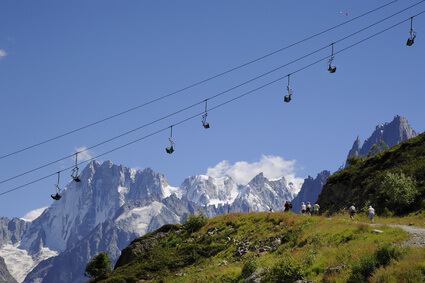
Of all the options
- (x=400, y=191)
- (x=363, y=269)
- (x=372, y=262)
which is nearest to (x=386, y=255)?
(x=372, y=262)

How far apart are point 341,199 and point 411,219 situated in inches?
915

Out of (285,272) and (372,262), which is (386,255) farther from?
(285,272)

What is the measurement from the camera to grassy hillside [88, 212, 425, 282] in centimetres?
2431

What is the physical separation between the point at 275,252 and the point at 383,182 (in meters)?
24.0

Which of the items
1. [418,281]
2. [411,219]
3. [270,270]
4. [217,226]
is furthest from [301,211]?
[418,281]

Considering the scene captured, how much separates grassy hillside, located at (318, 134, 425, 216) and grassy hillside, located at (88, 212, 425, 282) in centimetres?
624

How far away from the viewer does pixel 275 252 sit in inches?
1513

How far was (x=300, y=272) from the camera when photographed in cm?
2778

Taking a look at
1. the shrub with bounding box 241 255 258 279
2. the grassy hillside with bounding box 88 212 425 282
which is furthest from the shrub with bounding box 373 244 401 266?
the shrub with bounding box 241 255 258 279

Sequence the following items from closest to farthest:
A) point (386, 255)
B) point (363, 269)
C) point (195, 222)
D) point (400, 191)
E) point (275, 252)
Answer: point (363, 269), point (386, 255), point (275, 252), point (400, 191), point (195, 222)

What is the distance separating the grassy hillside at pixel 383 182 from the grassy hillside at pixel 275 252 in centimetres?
624

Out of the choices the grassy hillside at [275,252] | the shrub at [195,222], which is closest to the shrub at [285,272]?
the grassy hillside at [275,252]

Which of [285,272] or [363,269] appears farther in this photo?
[285,272]

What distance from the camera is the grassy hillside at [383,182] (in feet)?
164
